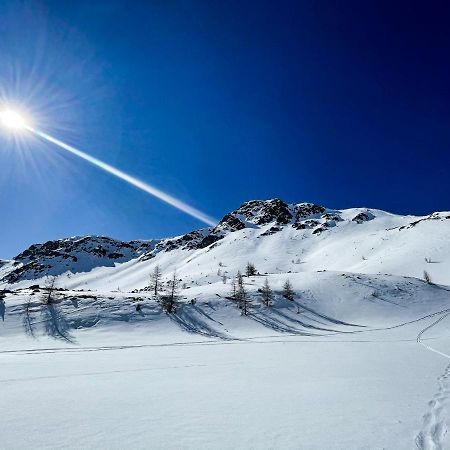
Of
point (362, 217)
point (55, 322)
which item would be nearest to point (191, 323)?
point (55, 322)

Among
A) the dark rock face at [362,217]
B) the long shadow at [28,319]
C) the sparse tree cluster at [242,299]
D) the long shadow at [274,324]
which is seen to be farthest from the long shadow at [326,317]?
the dark rock face at [362,217]

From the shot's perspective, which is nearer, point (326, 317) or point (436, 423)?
point (436, 423)

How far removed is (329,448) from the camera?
18.1 ft

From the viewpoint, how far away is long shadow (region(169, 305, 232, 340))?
130 feet

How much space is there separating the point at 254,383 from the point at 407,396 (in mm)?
4744

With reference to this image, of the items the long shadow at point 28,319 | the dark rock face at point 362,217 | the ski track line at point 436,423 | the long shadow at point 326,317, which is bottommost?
the long shadow at point 326,317

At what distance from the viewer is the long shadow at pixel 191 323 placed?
39562mm

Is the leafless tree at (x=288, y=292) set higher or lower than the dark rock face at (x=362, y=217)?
lower

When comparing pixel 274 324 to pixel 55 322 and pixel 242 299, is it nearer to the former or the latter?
pixel 242 299

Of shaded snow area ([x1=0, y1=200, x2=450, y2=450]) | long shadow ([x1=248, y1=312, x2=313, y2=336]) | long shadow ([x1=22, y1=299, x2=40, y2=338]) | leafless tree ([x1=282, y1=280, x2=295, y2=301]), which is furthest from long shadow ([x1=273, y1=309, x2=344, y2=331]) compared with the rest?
long shadow ([x1=22, y1=299, x2=40, y2=338])

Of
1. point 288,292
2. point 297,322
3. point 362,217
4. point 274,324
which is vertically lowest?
point 297,322

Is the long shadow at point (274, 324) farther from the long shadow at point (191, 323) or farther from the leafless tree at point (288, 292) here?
the leafless tree at point (288, 292)

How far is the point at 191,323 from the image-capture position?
43344 mm

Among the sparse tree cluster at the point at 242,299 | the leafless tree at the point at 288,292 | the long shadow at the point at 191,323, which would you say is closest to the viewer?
the long shadow at the point at 191,323
